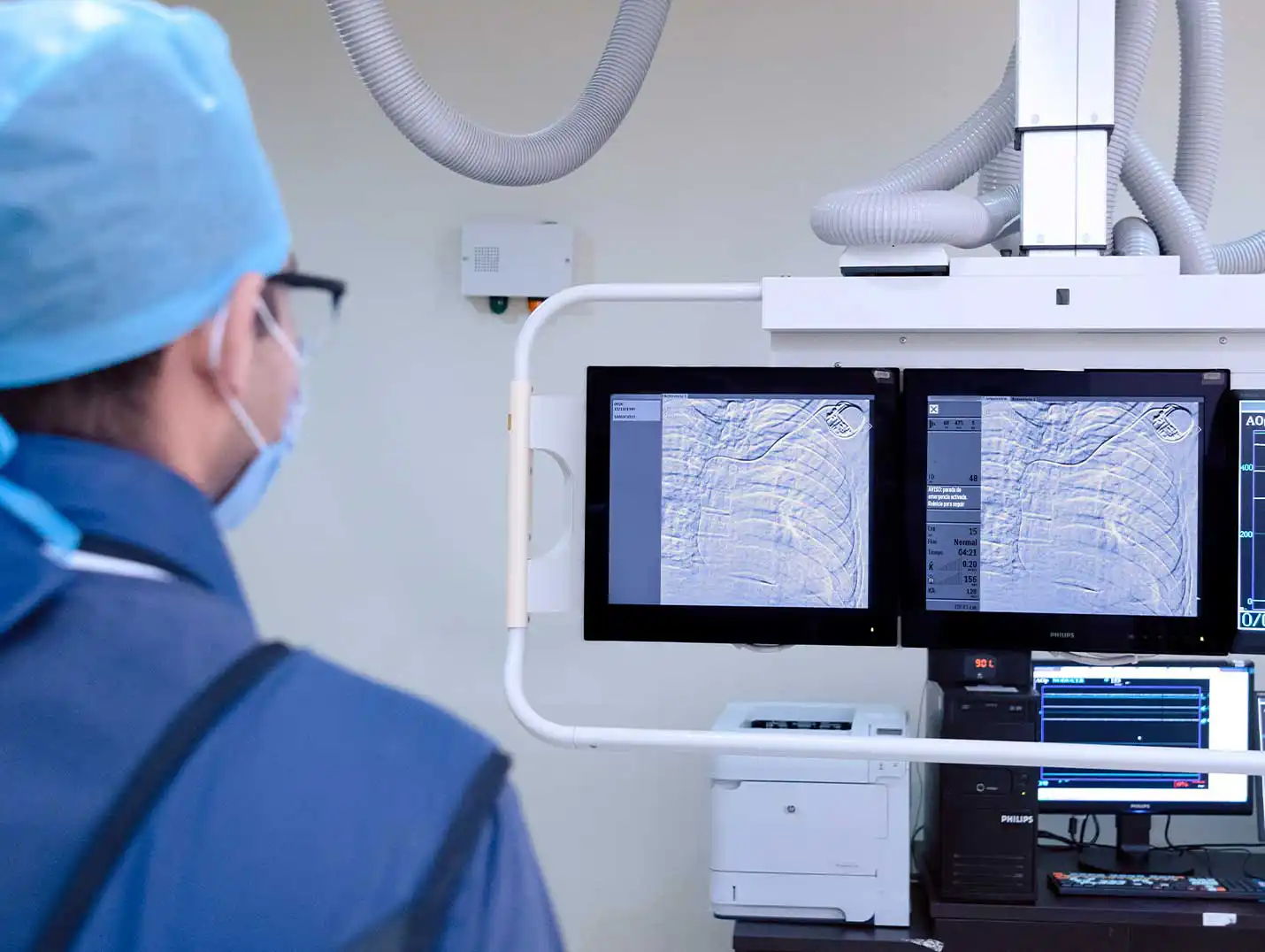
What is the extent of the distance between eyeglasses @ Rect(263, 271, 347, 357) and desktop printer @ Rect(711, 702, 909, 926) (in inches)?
62.2

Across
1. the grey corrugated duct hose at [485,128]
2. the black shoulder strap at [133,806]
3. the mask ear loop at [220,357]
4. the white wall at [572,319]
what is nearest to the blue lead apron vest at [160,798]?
the black shoulder strap at [133,806]

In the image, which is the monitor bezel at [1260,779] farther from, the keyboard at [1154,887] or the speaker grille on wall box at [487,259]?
the speaker grille on wall box at [487,259]

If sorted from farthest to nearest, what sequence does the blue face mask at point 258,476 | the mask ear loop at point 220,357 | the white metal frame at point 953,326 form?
the white metal frame at point 953,326 < the blue face mask at point 258,476 < the mask ear loop at point 220,357

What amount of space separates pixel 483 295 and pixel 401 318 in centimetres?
21

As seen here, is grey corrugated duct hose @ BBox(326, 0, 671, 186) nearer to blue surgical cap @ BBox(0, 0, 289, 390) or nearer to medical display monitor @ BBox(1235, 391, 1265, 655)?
medical display monitor @ BBox(1235, 391, 1265, 655)

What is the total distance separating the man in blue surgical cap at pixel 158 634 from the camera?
540 millimetres

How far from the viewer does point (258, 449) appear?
2.35 ft

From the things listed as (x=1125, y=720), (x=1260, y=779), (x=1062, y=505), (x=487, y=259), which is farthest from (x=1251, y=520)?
(x=487, y=259)

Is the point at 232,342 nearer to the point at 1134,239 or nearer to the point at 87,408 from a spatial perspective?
the point at 87,408

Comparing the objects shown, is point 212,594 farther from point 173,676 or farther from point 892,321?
point 892,321

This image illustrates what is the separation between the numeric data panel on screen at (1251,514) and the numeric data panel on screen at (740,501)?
0.51 m

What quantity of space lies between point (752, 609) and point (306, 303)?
116 centimetres

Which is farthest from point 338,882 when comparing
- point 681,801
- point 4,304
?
point 681,801

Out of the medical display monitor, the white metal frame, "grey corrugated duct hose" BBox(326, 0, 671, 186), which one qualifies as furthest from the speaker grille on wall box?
the medical display monitor
